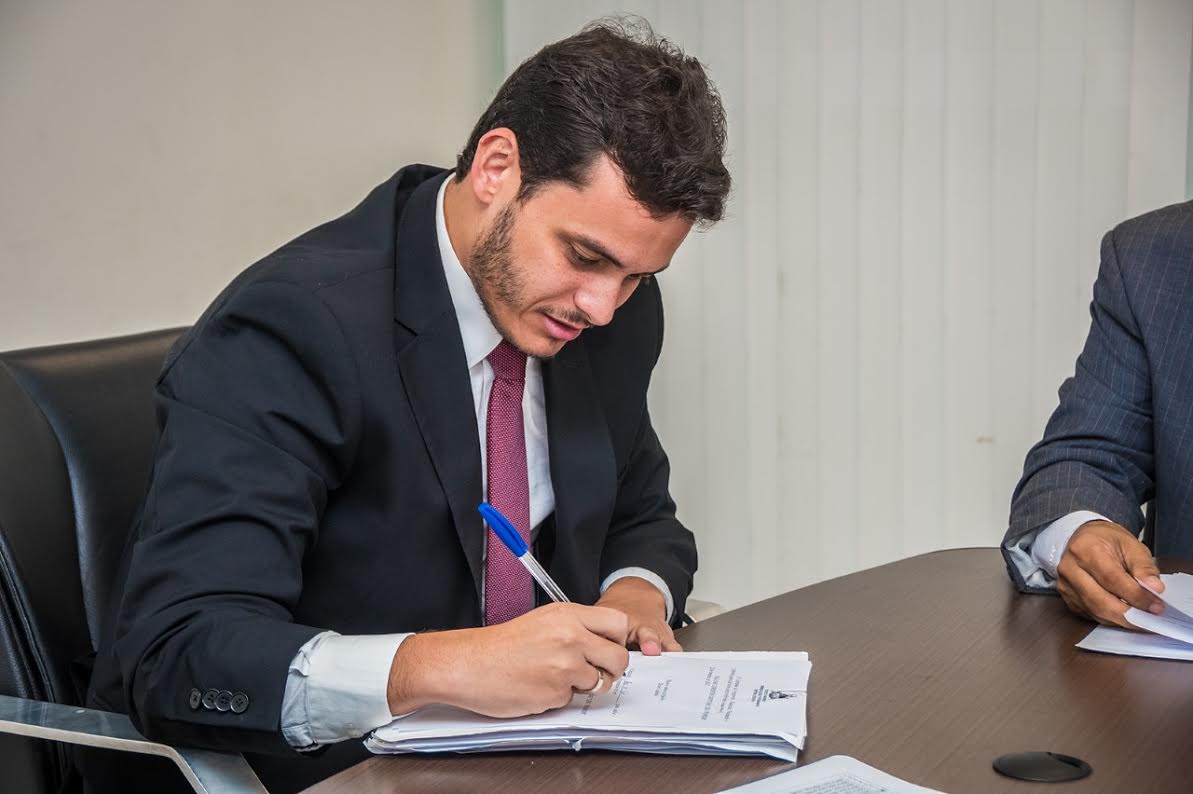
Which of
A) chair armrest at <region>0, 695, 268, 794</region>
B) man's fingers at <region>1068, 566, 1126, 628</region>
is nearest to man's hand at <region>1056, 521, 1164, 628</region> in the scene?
man's fingers at <region>1068, 566, 1126, 628</region>

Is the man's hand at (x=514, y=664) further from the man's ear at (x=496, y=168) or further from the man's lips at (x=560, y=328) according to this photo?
the man's ear at (x=496, y=168)

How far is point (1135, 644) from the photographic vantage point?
4.24 ft

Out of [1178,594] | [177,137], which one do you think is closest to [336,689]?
[1178,594]

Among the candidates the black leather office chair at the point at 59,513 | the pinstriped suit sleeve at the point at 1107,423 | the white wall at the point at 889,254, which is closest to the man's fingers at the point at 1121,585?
the pinstriped suit sleeve at the point at 1107,423

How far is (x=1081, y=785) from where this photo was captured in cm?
96

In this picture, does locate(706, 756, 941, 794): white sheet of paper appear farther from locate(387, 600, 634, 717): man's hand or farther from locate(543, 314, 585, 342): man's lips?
locate(543, 314, 585, 342): man's lips

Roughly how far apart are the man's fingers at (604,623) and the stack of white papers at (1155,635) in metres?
0.50

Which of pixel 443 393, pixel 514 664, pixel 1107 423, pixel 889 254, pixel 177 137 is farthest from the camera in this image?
pixel 889 254

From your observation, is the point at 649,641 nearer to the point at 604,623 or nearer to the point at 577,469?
the point at 604,623

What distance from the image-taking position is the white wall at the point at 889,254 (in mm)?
2650

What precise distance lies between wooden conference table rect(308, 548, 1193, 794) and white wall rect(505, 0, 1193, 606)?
4.56ft

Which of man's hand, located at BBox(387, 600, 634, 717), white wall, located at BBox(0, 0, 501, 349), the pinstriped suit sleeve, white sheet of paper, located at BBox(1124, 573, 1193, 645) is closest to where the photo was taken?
man's hand, located at BBox(387, 600, 634, 717)

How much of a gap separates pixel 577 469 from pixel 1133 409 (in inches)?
32.6

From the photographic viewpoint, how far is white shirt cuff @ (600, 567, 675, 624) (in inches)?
63.1
